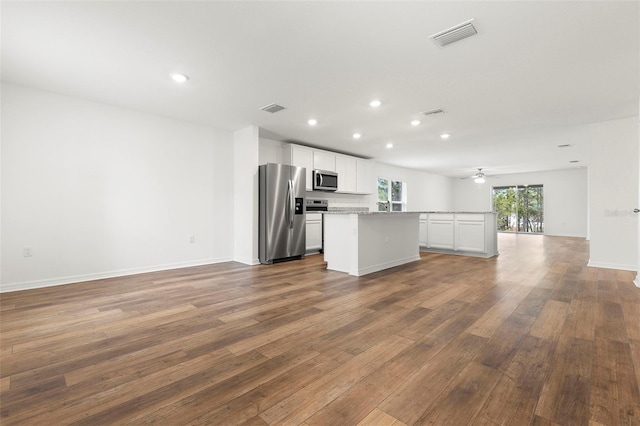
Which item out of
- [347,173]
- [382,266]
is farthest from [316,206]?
[382,266]

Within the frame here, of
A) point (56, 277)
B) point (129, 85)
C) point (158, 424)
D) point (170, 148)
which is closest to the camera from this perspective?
point (158, 424)

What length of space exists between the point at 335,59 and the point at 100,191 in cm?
374

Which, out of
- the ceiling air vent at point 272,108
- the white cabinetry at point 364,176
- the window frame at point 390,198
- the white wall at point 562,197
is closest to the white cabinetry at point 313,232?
the white cabinetry at point 364,176

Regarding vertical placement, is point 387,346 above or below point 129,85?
below

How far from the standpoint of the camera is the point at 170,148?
190 inches

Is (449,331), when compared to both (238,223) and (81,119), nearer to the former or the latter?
(238,223)

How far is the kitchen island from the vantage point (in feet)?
14.4

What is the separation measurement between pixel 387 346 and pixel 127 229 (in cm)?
417

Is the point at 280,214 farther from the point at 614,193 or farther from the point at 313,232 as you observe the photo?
the point at 614,193

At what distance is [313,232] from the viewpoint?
6.37 m

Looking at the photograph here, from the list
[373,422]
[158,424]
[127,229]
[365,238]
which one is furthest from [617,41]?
[127,229]

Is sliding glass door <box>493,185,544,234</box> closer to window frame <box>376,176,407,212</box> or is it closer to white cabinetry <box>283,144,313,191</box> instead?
window frame <box>376,176,407,212</box>

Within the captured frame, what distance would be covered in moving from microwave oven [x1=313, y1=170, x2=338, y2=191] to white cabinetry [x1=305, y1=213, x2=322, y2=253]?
Answer: 0.66m

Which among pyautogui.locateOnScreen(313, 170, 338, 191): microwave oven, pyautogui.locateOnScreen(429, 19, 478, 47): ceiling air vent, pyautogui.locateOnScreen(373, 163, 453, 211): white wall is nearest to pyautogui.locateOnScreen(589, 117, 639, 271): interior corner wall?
pyautogui.locateOnScreen(429, 19, 478, 47): ceiling air vent
